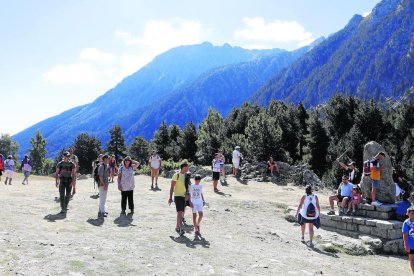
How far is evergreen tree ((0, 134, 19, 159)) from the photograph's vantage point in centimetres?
10461

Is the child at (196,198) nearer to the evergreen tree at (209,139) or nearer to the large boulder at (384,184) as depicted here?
the large boulder at (384,184)

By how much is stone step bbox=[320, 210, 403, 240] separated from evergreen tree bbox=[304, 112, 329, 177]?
37.7 metres

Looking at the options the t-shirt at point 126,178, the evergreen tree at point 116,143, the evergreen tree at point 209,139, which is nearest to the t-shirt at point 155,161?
the t-shirt at point 126,178

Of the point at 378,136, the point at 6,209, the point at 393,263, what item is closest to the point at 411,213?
the point at 393,263

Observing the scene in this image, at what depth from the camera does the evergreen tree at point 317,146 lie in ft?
177

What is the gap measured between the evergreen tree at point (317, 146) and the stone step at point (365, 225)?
3768 centimetres

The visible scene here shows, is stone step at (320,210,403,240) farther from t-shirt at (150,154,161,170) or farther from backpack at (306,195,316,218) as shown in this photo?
t-shirt at (150,154,161,170)

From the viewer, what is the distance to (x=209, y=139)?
2323 inches

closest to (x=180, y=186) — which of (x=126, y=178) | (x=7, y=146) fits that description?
(x=126, y=178)

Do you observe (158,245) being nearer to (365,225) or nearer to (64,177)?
(64,177)

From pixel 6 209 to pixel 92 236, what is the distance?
206 inches

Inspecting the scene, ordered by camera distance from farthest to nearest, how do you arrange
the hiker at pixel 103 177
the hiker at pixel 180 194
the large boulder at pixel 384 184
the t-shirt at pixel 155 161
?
the t-shirt at pixel 155 161
the large boulder at pixel 384 184
the hiker at pixel 103 177
the hiker at pixel 180 194

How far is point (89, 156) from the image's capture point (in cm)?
8119

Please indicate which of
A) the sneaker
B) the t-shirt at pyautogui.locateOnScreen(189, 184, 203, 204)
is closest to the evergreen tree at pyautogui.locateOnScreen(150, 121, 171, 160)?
the sneaker
